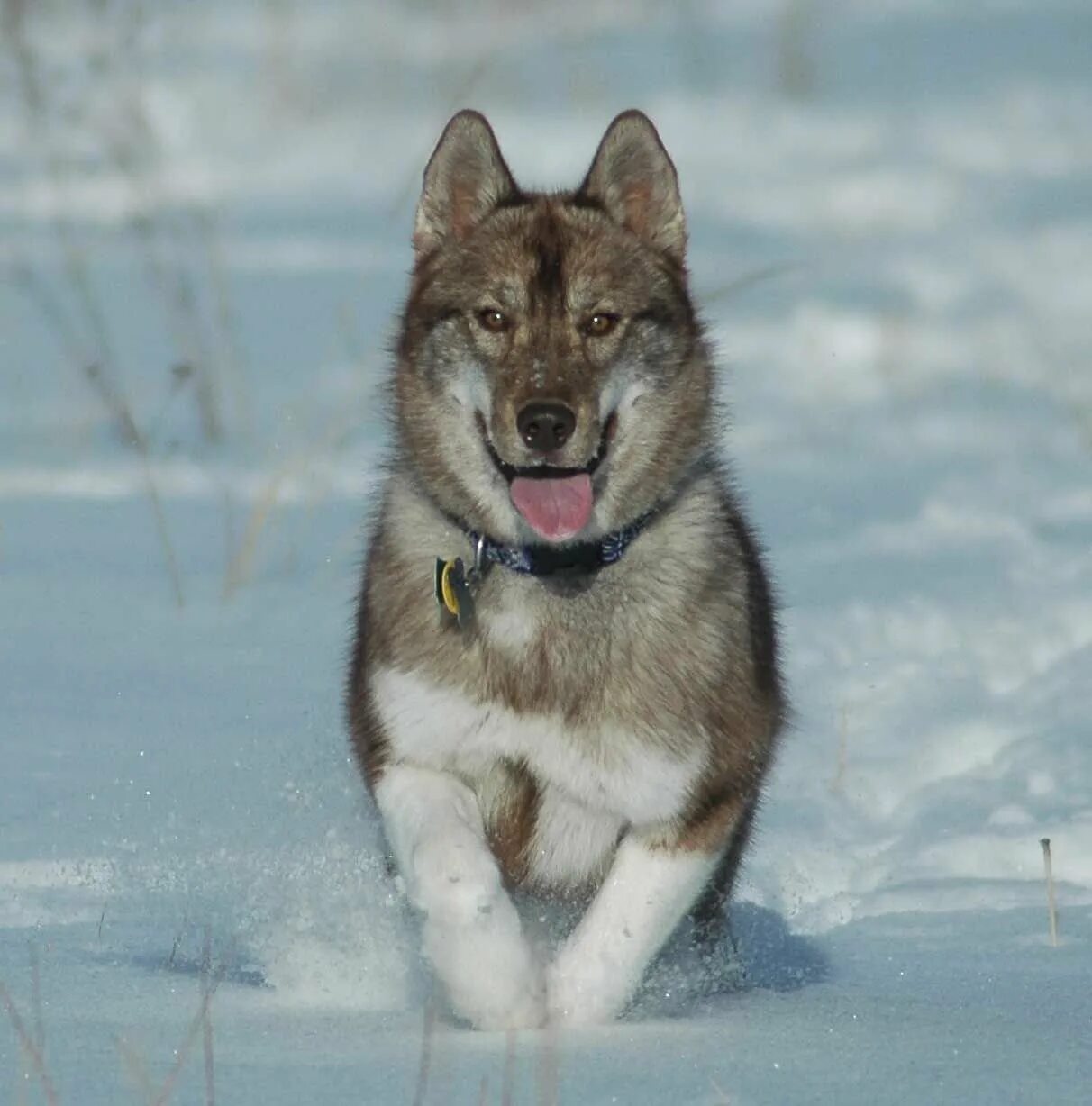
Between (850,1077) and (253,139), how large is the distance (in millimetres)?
9376

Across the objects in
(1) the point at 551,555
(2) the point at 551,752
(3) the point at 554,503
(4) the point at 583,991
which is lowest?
(4) the point at 583,991

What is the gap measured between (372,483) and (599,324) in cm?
65

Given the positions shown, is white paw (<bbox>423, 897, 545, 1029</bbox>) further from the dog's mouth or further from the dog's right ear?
the dog's right ear

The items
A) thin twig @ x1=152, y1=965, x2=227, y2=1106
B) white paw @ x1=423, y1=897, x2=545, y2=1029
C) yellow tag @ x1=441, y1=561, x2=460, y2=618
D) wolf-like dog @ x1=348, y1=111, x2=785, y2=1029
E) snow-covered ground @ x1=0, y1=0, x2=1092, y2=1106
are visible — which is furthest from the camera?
yellow tag @ x1=441, y1=561, x2=460, y2=618

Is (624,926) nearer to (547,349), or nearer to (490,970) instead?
(490,970)

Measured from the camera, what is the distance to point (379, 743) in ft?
11.9

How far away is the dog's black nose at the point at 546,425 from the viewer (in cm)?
358

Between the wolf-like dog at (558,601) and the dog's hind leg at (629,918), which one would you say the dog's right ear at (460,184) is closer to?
the wolf-like dog at (558,601)

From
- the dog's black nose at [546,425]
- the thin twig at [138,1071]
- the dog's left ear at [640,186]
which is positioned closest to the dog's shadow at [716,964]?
the dog's black nose at [546,425]

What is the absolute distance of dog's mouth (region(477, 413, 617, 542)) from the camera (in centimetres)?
365

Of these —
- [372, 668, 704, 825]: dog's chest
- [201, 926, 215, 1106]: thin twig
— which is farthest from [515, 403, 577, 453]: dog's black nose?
[201, 926, 215, 1106]: thin twig

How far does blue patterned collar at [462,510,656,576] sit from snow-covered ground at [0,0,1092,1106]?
0.59 meters

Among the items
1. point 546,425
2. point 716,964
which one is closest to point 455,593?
point 546,425

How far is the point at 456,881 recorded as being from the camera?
3.38m
